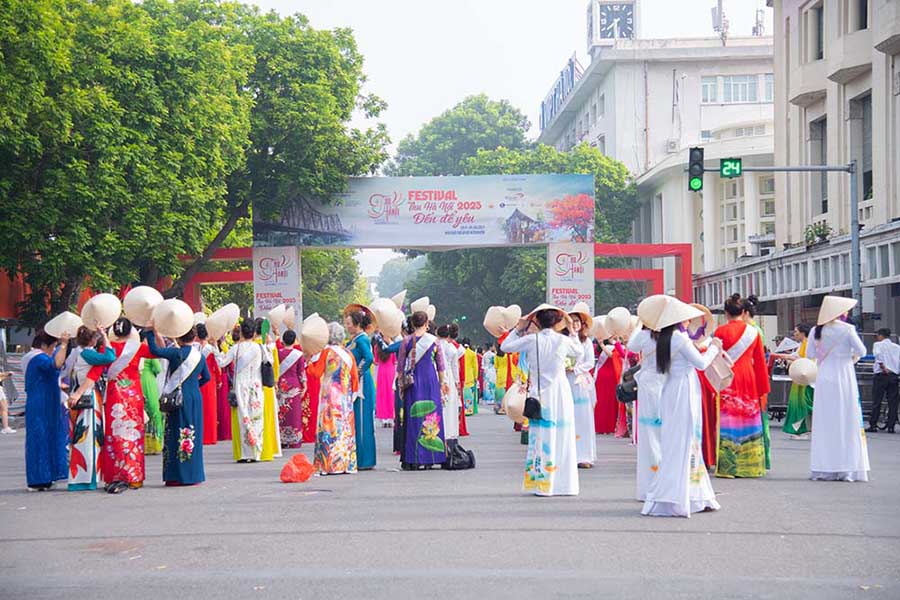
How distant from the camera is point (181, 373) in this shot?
12.6 metres

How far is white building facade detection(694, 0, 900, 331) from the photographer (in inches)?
1085

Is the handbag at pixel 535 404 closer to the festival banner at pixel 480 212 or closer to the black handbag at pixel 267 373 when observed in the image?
the black handbag at pixel 267 373

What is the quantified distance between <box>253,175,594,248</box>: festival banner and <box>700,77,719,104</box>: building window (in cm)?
2151

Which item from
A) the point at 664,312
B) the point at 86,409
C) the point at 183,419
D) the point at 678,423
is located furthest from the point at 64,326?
the point at 678,423

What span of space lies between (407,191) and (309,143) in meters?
3.32

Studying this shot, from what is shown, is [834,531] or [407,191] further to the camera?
[407,191]

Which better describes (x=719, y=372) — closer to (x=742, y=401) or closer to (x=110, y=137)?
(x=742, y=401)

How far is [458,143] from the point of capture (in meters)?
72.2

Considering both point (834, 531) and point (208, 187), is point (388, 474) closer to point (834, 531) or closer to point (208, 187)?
point (834, 531)

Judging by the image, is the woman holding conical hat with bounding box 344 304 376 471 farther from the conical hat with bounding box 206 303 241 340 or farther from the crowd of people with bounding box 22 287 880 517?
the conical hat with bounding box 206 303 241 340

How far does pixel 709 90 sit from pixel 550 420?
163 ft

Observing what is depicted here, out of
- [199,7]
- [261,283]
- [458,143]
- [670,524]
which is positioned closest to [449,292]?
[458,143]

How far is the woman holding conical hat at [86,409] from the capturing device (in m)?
12.2

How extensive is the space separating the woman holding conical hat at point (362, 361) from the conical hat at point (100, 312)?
104 inches
